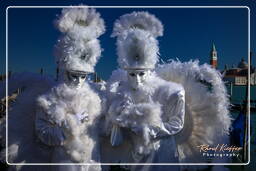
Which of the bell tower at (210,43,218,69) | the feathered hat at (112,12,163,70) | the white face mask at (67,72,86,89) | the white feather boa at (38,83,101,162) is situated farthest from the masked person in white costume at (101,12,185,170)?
the bell tower at (210,43,218,69)

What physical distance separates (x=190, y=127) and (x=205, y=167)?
432mm

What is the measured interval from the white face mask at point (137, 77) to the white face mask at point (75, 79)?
0.44 meters

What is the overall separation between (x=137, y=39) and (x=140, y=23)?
225 millimetres

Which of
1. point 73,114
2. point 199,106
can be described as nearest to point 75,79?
point 73,114

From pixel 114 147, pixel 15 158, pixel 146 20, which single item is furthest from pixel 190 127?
pixel 15 158

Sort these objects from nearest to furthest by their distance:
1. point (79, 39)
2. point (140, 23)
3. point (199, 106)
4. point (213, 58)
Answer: point (79, 39) → point (140, 23) → point (199, 106) → point (213, 58)

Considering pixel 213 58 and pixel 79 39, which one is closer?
pixel 79 39

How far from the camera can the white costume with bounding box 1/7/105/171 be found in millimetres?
3254

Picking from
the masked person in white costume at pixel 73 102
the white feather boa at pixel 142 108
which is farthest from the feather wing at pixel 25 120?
the white feather boa at pixel 142 108

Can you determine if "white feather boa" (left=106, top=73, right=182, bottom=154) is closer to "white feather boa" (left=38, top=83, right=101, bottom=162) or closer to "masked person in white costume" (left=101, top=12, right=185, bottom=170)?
"masked person in white costume" (left=101, top=12, right=185, bottom=170)

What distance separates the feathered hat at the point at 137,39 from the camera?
3412 millimetres

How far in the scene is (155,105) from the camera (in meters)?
3.37

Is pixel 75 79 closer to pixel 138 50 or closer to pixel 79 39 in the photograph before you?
pixel 79 39

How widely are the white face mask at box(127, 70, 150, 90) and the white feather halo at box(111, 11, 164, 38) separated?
0.41m
